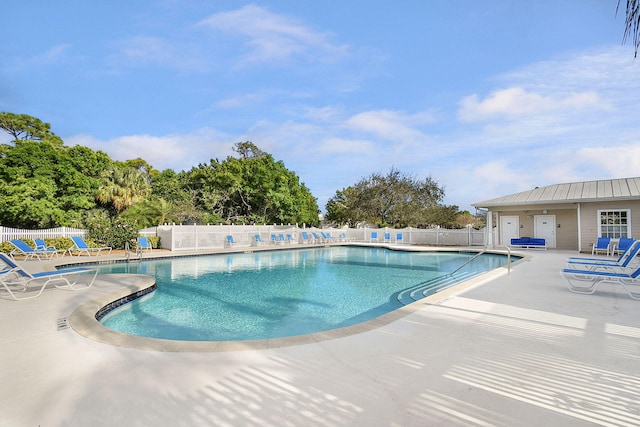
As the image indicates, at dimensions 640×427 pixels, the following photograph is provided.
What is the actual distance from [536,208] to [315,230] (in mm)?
12709

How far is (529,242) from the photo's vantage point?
52.9 ft

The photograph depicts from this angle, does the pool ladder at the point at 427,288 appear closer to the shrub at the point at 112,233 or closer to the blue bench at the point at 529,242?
the blue bench at the point at 529,242

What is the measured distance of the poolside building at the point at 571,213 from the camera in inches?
548

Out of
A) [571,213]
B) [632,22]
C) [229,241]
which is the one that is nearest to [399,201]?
[571,213]

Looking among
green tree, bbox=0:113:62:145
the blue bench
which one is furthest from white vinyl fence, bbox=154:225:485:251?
green tree, bbox=0:113:62:145

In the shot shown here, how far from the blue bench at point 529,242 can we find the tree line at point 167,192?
9419mm

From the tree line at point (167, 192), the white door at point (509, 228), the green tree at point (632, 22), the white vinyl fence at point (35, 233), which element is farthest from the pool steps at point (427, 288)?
the tree line at point (167, 192)

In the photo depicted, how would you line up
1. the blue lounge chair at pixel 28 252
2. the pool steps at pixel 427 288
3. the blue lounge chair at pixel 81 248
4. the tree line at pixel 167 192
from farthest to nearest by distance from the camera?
the tree line at pixel 167 192 < the blue lounge chair at pixel 81 248 < the blue lounge chair at pixel 28 252 < the pool steps at pixel 427 288

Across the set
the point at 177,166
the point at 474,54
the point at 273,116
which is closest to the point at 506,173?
the point at 474,54

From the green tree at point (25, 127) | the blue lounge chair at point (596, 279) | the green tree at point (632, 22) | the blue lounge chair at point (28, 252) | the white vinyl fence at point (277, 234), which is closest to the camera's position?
the green tree at point (632, 22)

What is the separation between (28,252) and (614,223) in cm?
2295

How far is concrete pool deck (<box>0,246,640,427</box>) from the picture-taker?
191cm

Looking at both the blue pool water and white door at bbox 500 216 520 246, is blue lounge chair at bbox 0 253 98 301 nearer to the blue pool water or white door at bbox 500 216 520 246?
the blue pool water

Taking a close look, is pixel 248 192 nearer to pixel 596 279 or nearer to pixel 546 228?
pixel 546 228
